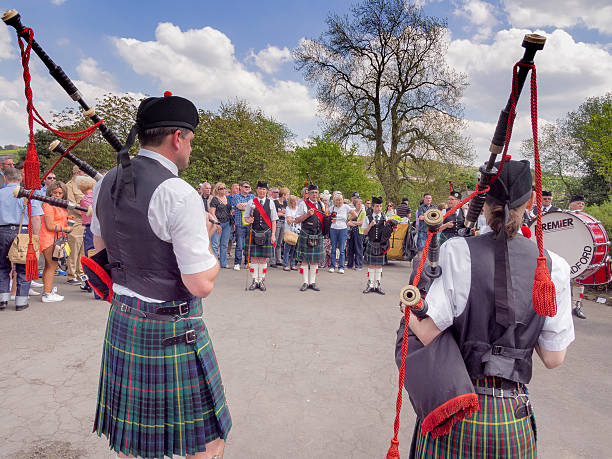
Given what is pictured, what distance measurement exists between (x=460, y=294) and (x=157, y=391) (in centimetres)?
123

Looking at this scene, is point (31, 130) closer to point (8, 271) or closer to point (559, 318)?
point (559, 318)

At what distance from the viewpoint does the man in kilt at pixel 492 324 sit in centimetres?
Answer: 130

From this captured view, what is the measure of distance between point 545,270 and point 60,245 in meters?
5.95

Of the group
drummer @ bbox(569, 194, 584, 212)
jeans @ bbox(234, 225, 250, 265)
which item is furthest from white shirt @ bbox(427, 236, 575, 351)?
jeans @ bbox(234, 225, 250, 265)

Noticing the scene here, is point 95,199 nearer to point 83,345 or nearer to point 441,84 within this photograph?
point 83,345

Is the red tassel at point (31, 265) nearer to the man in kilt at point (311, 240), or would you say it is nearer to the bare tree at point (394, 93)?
the man in kilt at point (311, 240)

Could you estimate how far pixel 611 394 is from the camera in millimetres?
3398

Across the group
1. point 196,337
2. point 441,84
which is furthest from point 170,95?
point 441,84

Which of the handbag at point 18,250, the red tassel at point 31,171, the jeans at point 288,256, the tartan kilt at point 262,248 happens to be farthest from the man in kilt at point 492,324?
the jeans at point 288,256

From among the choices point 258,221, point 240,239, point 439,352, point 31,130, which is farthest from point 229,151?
point 439,352

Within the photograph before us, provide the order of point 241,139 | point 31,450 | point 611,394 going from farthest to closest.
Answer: point 241,139 → point 611,394 → point 31,450

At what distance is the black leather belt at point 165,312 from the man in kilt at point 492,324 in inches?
35.8

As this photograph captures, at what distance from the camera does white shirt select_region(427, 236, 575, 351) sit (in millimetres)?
1313

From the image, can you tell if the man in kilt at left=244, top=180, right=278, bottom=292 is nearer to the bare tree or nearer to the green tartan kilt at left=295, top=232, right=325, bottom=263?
the green tartan kilt at left=295, top=232, right=325, bottom=263
